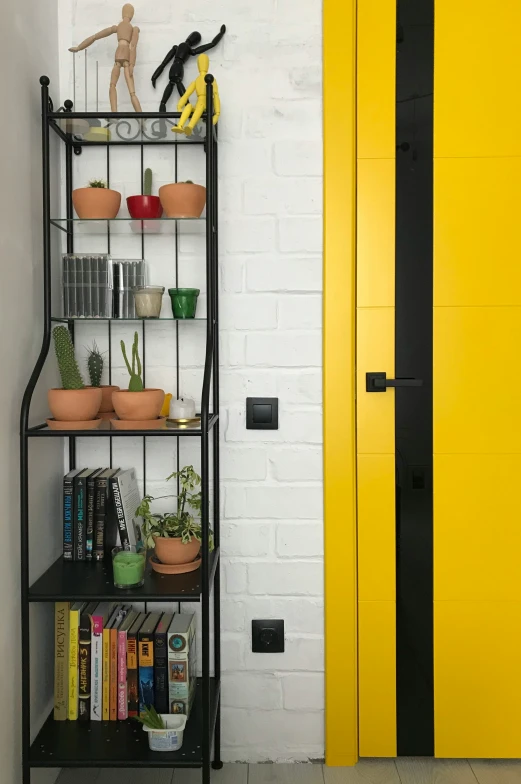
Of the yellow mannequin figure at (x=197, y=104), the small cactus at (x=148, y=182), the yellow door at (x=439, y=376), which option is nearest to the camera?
the yellow mannequin figure at (x=197, y=104)

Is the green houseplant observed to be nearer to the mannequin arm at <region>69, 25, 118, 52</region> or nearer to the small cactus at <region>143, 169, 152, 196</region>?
the small cactus at <region>143, 169, 152, 196</region>

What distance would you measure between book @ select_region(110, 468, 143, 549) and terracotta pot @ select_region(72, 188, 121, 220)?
0.67 meters

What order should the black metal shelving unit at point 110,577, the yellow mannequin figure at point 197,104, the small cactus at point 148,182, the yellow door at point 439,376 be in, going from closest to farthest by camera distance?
the black metal shelving unit at point 110,577
the yellow mannequin figure at point 197,104
the small cactus at point 148,182
the yellow door at point 439,376

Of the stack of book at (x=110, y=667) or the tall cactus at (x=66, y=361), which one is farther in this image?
the stack of book at (x=110, y=667)

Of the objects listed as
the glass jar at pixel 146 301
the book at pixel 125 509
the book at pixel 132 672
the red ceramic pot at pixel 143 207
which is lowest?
the book at pixel 132 672

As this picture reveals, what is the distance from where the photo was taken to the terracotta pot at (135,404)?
1737 mm

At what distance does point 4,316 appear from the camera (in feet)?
5.44

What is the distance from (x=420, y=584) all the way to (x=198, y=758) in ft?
2.49

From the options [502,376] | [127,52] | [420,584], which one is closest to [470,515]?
[420,584]

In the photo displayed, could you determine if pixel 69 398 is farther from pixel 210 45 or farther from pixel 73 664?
pixel 210 45

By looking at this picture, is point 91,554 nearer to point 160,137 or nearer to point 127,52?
point 160,137

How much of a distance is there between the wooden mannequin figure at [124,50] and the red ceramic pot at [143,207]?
0.83ft

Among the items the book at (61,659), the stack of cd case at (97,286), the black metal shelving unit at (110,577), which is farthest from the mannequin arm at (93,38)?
the book at (61,659)

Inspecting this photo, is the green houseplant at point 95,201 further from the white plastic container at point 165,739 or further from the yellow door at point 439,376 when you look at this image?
the white plastic container at point 165,739
